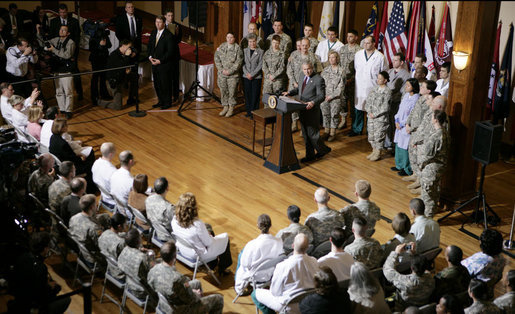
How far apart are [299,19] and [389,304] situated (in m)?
8.26

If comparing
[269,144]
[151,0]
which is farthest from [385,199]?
[151,0]

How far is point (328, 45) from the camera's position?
1070 cm

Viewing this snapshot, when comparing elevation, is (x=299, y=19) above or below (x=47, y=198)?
above

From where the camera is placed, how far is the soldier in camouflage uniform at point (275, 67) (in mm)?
10375

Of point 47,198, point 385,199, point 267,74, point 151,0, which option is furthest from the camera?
point 151,0

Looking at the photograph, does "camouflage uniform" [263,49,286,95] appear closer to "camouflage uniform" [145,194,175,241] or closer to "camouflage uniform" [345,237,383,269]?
"camouflage uniform" [145,194,175,241]

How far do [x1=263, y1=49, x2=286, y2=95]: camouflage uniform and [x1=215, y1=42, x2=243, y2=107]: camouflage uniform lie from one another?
57 centimetres

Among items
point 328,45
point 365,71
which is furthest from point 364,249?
point 328,45

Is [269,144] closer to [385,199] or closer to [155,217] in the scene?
[385,199]

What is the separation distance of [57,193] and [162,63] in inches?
199

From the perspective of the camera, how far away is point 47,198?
22.5 feet

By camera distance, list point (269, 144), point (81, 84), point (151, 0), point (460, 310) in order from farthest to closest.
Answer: point (151, 0) < point (81, 84) < point (269, 144) < point (460, 310)

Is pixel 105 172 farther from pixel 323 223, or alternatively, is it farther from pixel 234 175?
pixel 323 223

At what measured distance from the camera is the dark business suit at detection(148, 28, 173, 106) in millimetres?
11070
